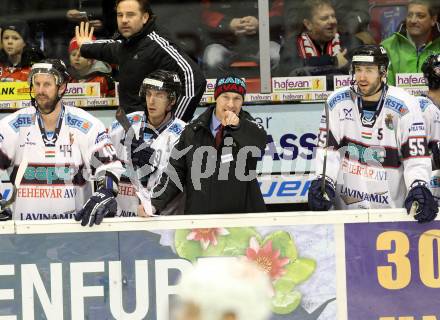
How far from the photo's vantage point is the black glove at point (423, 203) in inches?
214

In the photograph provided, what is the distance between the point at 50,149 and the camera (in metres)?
5.77

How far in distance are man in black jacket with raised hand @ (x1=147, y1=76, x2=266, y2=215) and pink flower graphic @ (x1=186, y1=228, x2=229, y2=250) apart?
29 centimetres

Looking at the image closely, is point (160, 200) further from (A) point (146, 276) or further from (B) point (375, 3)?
(B) point (375, 3)

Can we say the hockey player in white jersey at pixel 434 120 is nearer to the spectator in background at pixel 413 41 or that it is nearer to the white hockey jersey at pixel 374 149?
the white hockey jersey at pixel 374 149

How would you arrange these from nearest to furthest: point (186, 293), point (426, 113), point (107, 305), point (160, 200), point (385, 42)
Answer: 1. point (186, 293)
2. point (107, 305)
3. point (160, 200)
4. point (426, 113)
5. point (385, 42)

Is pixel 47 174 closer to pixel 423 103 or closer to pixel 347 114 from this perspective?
pixel 347 114

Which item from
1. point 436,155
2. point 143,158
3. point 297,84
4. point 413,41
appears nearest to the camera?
point 143,158

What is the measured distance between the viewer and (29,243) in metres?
5.43

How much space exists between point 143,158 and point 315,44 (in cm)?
199

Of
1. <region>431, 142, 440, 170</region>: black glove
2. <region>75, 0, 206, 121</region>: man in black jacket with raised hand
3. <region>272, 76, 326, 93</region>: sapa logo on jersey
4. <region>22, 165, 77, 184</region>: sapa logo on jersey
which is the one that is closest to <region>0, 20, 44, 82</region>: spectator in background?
<region>75, 0, 206, 121</region>: man in black jacket with raised hand

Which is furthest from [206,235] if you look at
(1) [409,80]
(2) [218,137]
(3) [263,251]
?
(1) [409,80]

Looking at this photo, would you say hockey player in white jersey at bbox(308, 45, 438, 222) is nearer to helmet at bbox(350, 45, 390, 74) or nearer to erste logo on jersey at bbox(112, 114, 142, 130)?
helmet at bbox(350, 45, 390, 74)

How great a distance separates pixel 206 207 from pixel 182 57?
128cm

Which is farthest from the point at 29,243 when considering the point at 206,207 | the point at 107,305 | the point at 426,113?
the point at 426,113
